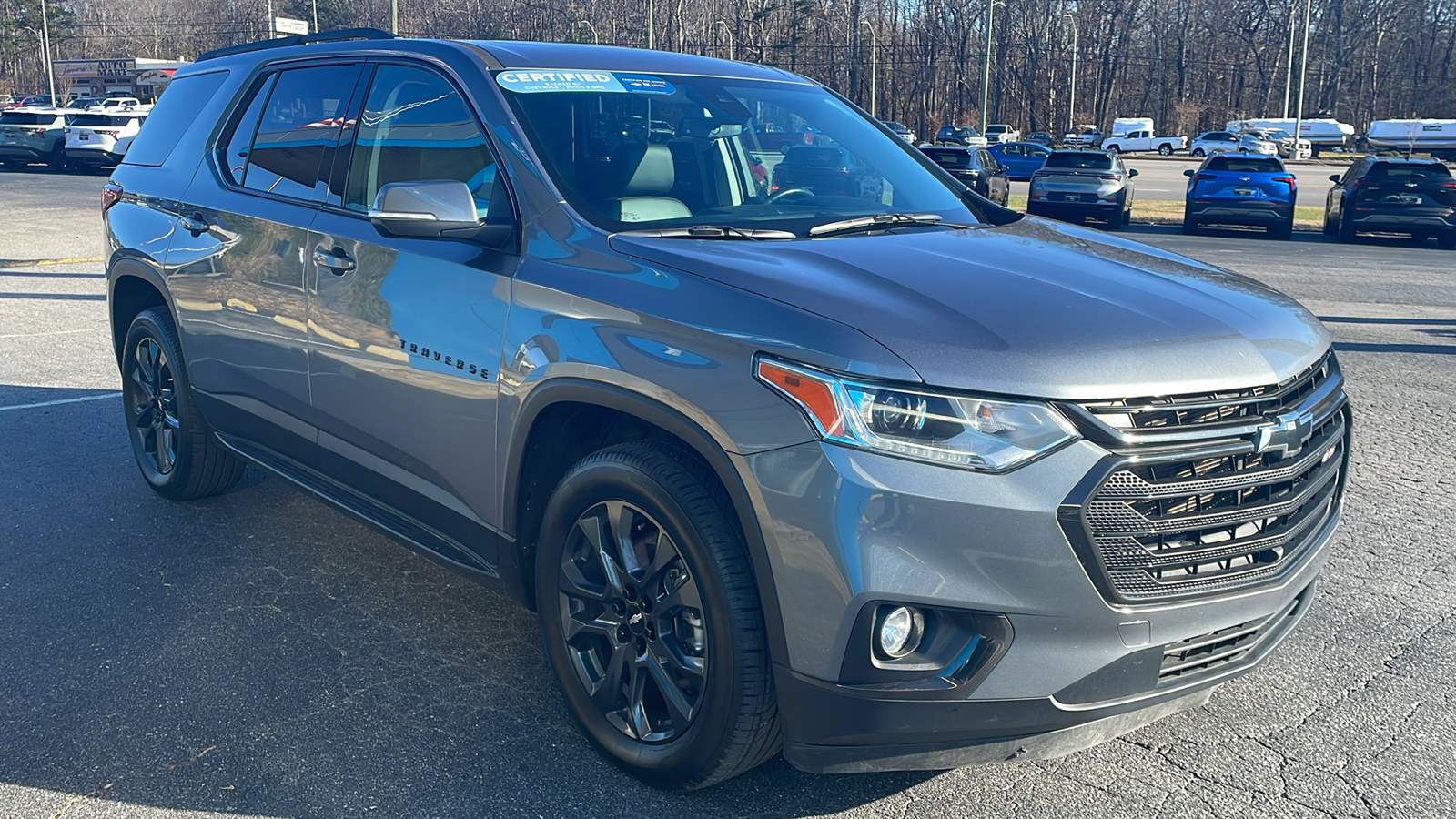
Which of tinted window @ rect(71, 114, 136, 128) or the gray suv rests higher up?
tinted window @ rect(71, 114, 136, 128)

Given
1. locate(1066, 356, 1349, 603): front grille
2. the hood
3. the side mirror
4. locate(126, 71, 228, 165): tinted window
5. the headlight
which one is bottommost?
locate(1066, 356, 1349, 603): front grille

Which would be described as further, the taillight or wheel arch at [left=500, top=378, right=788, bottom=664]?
the taillight

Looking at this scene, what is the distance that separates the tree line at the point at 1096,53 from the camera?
301 ft

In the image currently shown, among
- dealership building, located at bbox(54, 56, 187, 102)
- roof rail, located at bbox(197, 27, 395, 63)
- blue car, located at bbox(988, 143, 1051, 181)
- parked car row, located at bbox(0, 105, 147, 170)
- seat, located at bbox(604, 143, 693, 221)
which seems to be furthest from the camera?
dealership building, located at bbox(54, 56, 187, 102)

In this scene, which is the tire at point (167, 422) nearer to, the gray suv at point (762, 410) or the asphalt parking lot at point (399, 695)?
the asphalt parking lot at point (399, 695)

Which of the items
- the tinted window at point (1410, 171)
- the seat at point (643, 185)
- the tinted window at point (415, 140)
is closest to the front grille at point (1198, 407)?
the seat at point (643, 185)

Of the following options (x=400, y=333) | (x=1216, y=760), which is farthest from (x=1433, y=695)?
(x=400, y=333)

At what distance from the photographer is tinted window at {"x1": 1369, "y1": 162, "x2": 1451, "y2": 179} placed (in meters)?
20.6

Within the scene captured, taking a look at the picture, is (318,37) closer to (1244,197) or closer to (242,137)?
(242,137)

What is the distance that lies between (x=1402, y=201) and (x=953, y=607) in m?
21.2

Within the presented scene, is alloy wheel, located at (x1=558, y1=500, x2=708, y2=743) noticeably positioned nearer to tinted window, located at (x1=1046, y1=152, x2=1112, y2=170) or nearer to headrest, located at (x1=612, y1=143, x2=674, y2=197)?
headrest, located at (x1=612, y1=143, x2=674, y2=197)

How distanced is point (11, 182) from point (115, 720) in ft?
103

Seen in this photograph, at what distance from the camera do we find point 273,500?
220 inches

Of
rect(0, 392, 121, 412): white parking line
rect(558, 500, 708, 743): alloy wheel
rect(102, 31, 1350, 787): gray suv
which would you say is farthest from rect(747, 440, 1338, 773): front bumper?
rect(0, 392, 121, 412): white parking line
